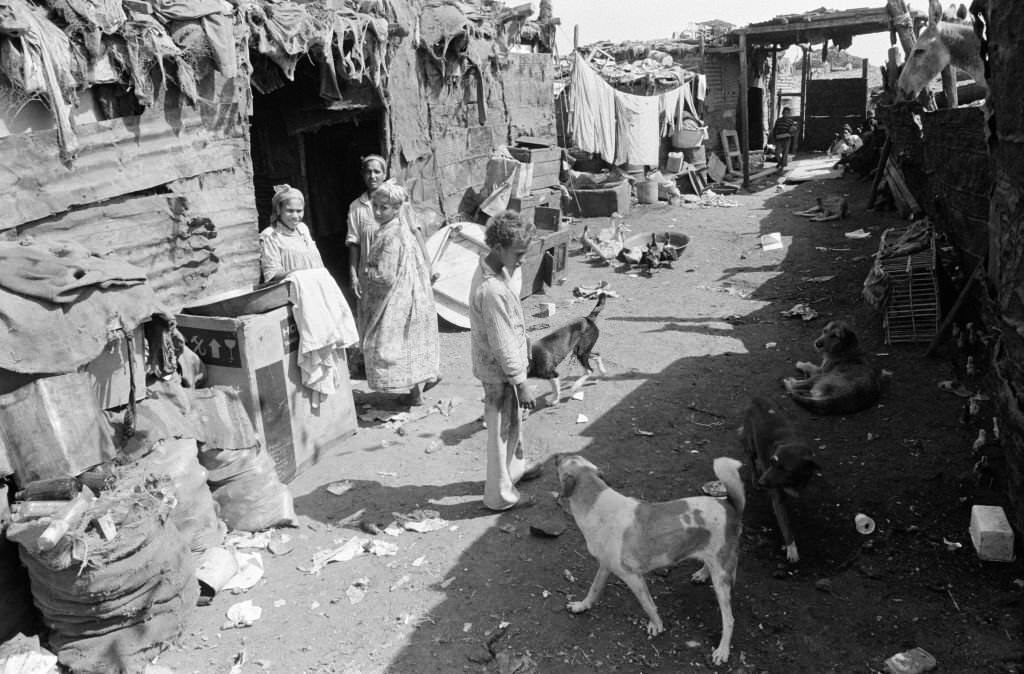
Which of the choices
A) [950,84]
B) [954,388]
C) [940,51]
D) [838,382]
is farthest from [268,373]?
[950,84]

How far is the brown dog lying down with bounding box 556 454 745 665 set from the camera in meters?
3.55

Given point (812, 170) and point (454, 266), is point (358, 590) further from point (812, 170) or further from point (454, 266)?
point (812, 170)

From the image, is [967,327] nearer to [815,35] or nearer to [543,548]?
[543,548]

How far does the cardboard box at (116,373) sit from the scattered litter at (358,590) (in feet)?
5.60

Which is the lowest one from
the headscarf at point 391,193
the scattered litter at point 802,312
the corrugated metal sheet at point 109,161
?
the scattered litter at point 802,312

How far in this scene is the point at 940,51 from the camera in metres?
8.79

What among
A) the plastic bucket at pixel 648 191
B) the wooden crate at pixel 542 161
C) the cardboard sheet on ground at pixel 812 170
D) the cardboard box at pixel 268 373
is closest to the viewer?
the cardboard box at pixel 268 373

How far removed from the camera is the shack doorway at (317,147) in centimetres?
874

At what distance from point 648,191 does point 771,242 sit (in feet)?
14.4

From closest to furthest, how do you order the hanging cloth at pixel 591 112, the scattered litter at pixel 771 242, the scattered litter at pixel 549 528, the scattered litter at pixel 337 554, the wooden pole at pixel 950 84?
the scattered litter at pixel 337 554, the scattered litter at pixel 549 528, the wooden pole at pixel 950 84, the scattered litter at pixel 771 242, the hanging cloth at pixel 591 112

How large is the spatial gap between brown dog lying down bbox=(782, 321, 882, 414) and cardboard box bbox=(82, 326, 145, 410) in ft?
16.3

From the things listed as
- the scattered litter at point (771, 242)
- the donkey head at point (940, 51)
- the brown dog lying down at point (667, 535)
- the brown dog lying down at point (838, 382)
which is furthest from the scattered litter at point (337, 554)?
the scattered litter at point (771, 242)

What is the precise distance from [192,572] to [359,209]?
349 cm

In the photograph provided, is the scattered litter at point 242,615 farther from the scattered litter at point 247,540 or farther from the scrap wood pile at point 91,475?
the scattered litter at point 247,540
